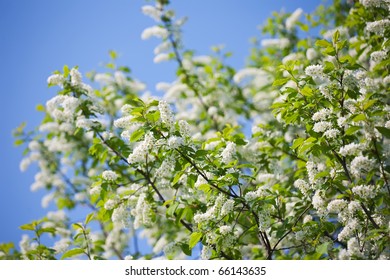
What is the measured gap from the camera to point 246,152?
421 centimetres

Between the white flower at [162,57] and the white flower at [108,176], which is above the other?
the white flower at [162,57]

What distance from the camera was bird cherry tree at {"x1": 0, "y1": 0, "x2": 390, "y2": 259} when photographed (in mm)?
2879

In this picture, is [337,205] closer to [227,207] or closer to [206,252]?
[227,207]

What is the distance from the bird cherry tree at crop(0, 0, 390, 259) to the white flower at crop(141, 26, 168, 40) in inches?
1.0

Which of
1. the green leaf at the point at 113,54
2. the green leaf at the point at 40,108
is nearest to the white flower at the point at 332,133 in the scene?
the green leaf at the point at 113,54

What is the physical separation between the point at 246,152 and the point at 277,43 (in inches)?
114

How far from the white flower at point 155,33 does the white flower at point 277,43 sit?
6.14 ft

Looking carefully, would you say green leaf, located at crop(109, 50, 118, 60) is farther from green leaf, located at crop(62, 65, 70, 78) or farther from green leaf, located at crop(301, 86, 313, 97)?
green leaf, located at crop(301, 86, 313, 97)

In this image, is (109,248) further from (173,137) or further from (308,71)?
(308,71)

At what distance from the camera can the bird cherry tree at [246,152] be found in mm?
2879

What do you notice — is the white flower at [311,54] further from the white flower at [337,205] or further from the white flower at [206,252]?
the white flower at [206,252]

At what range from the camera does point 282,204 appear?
142 inches

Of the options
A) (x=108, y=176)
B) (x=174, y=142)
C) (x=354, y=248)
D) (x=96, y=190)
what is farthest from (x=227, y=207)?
(x=96, y=190)

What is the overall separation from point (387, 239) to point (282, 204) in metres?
1.10
